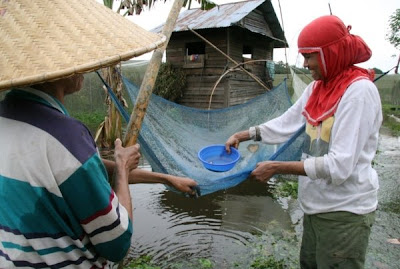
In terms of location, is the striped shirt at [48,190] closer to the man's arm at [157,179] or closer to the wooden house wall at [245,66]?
the man's arm at [157,179]

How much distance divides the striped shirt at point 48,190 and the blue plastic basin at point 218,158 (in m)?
1.35

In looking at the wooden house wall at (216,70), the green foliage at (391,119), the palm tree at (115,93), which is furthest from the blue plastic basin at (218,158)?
the green foliage at (391,119)

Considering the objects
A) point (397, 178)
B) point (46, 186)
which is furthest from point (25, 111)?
point (397, 178)

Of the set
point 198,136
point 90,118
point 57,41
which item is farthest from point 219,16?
point 57,41

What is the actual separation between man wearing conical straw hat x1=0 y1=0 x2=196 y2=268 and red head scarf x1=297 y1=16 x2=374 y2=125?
0.79 metres

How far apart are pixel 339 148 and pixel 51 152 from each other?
3.34ft

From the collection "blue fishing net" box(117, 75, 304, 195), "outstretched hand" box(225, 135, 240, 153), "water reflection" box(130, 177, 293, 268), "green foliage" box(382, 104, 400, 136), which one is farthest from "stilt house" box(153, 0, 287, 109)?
"outstretched hand" box(225, 135, 240, 153)

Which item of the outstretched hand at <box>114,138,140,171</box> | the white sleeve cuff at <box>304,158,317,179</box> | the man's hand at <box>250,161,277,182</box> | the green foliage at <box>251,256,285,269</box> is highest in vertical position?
the outstretched hand at <box>114,138,140,171</box>

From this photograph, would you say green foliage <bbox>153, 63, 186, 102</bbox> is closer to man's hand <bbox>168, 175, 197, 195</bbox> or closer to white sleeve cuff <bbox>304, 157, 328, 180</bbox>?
man's hand <bbox>168, 175, 197, 195</bbox>

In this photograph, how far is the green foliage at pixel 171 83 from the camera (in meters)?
9.16

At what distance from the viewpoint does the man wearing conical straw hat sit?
0.77 metres

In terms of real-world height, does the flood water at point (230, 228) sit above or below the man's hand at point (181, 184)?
below

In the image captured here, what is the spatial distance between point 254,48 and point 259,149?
27.3 ft

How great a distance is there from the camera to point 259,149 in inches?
101
